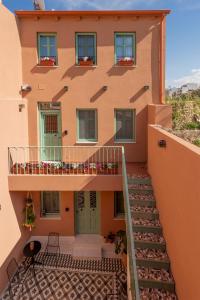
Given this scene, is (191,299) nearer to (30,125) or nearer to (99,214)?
(99,214)

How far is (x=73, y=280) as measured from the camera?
9.79 metres

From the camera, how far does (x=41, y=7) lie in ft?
37.9

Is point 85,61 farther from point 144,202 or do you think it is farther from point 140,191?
point 144,202

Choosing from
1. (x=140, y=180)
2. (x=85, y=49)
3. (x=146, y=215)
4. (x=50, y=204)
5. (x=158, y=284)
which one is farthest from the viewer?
(x=50, y=204)

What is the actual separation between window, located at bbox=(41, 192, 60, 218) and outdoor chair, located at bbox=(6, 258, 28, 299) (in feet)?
8.59

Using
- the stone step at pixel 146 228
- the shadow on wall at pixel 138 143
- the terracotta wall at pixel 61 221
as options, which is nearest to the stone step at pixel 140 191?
the stone step at pixel 146 228

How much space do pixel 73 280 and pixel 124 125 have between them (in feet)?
24.2

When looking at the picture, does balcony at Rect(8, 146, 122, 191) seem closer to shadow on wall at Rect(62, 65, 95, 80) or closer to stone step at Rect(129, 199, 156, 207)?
stone step at Rect(129, 199, 156, 207)

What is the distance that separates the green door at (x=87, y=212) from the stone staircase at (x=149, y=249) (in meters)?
3.28

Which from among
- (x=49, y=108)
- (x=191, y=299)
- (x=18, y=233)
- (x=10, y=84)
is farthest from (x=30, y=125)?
(x=191, y=299)

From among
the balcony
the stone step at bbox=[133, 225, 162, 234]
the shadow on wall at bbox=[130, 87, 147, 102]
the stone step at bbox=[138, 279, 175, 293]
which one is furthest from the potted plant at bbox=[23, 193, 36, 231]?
the shadow on wall at bbox=[130, 87, 147, 102]

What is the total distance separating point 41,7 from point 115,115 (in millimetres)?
6355

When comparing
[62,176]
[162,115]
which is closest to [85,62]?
[162,115]

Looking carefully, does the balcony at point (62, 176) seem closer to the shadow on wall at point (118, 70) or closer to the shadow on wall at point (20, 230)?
the shadow on wall at point (20, 230)
